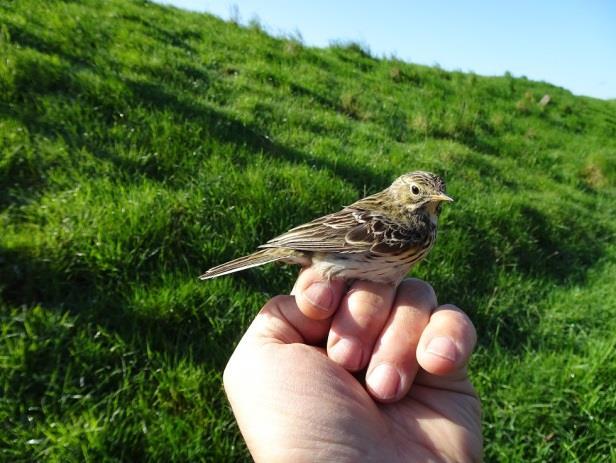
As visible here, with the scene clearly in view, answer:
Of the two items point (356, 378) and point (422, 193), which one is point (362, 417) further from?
point (422, 193)

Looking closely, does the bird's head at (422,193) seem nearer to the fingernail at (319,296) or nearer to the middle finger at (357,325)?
the middle finger at (357,325)

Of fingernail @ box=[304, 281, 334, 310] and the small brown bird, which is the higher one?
the small brown bird

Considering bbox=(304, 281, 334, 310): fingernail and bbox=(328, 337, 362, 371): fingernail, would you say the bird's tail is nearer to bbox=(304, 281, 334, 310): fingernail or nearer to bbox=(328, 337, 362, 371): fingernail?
bbox=(304, 281, 334, 310): fingernail

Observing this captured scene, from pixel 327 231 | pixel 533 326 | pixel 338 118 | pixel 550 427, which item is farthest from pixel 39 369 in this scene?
pixel 338 118

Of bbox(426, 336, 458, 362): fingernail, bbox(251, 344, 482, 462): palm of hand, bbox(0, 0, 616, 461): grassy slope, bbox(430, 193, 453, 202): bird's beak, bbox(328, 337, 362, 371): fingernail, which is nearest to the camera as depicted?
bbox(251, 344, 482, 462): palm of hand

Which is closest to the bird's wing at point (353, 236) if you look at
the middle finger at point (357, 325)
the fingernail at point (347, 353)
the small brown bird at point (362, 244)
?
the small brown bird at point (362, 244)

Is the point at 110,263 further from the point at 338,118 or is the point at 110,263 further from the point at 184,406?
the point at 338,118

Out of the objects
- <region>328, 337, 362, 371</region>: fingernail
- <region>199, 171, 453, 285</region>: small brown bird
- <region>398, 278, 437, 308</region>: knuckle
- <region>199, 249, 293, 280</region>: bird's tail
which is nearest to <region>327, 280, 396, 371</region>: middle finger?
<region>328, 337, 362, 371</region>: fingernail
